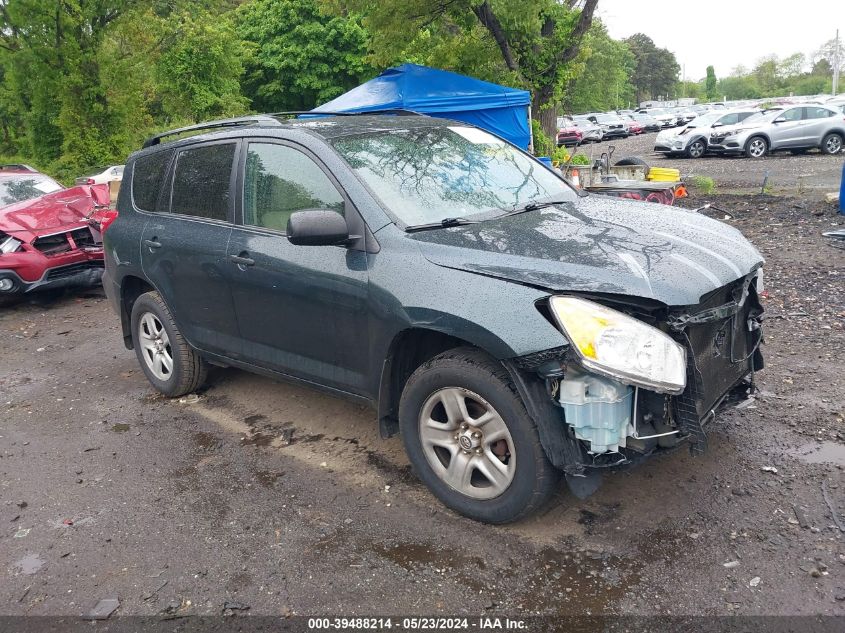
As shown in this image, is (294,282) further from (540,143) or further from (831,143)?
(831,143)

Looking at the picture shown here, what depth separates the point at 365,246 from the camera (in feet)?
12.0

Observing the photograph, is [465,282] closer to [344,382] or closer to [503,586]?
[344,382]

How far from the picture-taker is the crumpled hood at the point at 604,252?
10.1ft

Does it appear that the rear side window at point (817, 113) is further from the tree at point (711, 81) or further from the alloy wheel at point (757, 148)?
the tree at point (711, 81)

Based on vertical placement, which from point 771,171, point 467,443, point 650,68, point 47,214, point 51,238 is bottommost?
point 771,171

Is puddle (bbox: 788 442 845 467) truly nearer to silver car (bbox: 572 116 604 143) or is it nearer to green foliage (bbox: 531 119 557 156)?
green foliage (bbox: 531 119 557 156)

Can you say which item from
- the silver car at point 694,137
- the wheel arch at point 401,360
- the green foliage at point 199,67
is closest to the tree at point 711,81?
the silver car at point 694,137

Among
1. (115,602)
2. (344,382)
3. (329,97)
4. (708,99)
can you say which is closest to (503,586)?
(344,382)

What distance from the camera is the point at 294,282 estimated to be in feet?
13.1

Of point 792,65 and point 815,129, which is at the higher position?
point 792,65

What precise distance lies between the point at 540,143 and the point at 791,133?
13.6 meters

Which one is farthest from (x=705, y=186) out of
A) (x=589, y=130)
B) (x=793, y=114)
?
(x=589, y=130)

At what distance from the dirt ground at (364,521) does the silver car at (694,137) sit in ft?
72.5

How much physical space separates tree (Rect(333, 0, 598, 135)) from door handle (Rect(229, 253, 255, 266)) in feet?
33.3
